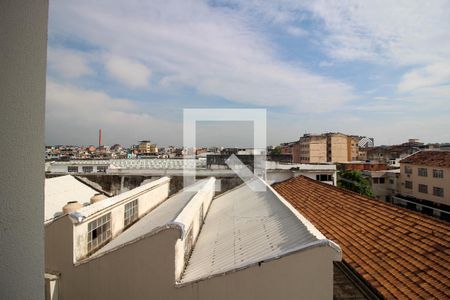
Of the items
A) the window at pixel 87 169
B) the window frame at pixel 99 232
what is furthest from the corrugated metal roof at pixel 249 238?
the window at pixel 87 169

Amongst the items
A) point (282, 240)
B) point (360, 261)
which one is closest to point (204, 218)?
point (282, 240)

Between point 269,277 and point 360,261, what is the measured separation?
226 centimetres

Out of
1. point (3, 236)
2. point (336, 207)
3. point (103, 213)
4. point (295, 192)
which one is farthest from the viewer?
point (295, 192)

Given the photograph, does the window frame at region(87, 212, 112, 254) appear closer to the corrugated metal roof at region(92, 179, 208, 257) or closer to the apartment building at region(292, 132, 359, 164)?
the corrugated metal roof at region(92, 179, 208, 257)

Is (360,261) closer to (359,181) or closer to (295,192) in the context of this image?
(295,192)

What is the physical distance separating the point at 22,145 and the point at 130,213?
9041 mm

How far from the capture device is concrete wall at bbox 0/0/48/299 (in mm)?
988

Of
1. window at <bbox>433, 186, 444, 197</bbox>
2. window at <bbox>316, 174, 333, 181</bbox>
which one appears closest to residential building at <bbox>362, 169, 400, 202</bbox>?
window at <bbox>433, 186, 444, 197</bbox>

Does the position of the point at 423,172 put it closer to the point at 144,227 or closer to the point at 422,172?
the point at 422,172

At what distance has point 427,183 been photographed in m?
29.3

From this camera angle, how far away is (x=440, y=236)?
5703mm

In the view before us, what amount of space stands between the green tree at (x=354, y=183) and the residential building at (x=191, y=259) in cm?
2381

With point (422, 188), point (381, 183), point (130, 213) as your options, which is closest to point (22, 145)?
point (130, 213)

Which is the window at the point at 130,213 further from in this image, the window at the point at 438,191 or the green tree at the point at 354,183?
Result: the window at the point at 438,191
